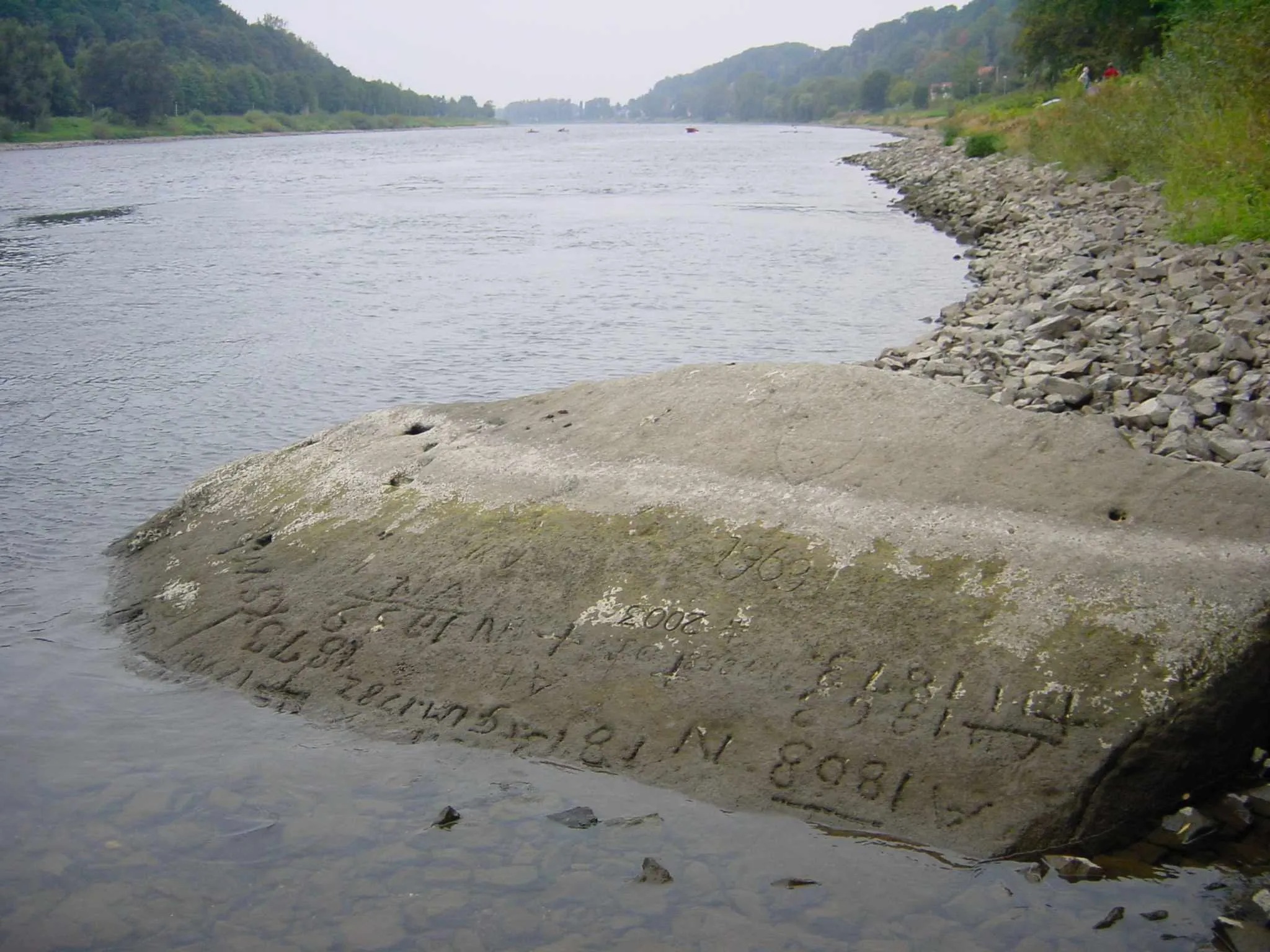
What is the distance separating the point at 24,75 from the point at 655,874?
334ft

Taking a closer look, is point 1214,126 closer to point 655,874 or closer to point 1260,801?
point 1260,801

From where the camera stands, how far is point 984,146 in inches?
1815

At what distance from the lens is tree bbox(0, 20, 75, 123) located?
86938 millimetres

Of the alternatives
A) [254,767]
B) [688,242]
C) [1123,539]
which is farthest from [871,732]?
[688,242]

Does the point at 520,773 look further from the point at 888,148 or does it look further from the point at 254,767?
the point at 888,148

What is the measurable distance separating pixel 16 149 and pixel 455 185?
44685 mm

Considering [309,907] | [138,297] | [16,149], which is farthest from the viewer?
[16,149]

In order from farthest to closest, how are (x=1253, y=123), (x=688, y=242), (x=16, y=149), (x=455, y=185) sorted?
(x=16, y=149)
(x=455, y=185)
(x=688, y=242)
(x=1253, y=123)

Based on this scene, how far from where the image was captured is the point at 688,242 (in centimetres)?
2897

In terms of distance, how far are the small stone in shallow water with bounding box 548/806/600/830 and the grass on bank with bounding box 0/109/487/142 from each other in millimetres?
94045

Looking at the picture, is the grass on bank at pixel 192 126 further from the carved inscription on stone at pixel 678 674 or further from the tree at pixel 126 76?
the carved inscription on stone at pixel 678 674

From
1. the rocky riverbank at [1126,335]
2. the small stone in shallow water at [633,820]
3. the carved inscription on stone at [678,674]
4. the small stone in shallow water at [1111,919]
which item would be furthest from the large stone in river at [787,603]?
the rocky riverbank at [1126,335]

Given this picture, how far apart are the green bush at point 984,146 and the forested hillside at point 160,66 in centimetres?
7413

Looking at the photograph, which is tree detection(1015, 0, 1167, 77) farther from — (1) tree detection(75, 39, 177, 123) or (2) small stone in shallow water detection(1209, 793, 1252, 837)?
(1) tree detection(75, 39, 177, 123)
